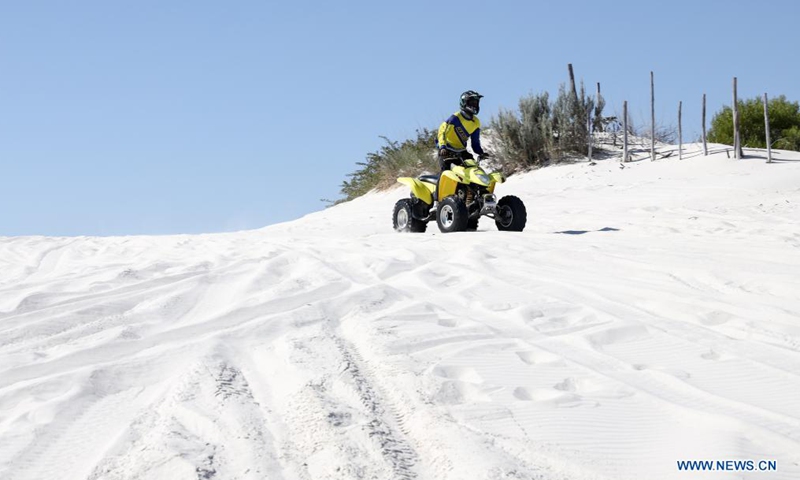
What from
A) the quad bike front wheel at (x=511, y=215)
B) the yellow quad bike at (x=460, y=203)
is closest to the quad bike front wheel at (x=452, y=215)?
the yellow quad bike at (x=460, y=203)

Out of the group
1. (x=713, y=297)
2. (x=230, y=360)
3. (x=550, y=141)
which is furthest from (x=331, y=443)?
(x=550, y=141)

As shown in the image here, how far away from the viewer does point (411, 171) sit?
2033 cm

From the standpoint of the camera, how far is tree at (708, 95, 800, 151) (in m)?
25.4

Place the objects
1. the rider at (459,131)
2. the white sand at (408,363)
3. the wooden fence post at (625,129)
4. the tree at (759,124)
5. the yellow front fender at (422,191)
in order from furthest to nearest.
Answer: the tree at (759,124)
the wooden fence post at (625,129)
the yellow front fender at (422,191)
the rider at (459,131)
the white sand at (408,363)

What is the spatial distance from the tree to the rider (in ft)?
53.3

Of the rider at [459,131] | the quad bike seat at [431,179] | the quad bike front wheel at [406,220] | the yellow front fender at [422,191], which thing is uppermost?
the rider at [459,131]

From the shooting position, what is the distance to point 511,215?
10.2 metres

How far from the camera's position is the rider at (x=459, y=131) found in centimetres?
1045

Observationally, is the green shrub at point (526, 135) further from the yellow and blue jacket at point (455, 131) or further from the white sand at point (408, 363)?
the white sand at point (408, 363)

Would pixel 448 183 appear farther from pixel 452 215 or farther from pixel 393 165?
pixel 393 165

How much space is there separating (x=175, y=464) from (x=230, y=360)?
1319mm

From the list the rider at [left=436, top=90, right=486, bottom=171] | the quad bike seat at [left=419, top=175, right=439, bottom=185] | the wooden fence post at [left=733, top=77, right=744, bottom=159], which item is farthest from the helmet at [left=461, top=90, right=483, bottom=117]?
the wooden fence post at [left=733, top=77, right=744, bottom=159]

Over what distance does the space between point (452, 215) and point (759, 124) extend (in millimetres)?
19919

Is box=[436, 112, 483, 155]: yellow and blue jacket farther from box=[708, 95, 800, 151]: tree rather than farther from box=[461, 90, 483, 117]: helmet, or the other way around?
box=[708, 95, 800, 151]: tree
